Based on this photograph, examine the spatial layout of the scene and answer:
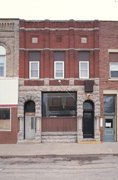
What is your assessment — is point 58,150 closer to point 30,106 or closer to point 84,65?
point 30,106

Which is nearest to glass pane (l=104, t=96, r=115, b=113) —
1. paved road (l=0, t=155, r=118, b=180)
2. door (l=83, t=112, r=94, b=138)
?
door (l=83, t=112, r=94, b=138)

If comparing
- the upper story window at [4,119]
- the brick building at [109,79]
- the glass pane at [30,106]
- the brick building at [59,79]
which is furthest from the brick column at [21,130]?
the brick building at [109,79]

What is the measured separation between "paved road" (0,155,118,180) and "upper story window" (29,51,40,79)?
8.22 metres

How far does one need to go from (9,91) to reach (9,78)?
1024mm

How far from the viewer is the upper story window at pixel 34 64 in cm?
2245

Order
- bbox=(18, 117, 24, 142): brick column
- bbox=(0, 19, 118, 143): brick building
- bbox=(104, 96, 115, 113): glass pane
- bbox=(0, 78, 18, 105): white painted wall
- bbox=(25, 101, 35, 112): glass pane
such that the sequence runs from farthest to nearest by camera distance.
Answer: bbox=(104, 96, 115, 113): glass pane
bbox=(25, 101, 35, 112): glass pane
bbox=(0, 19, 118, 143): brick building
bbox=(0, 78, 18, 105): white painted wall
bbox=(18, 117, 24, 142): brick column

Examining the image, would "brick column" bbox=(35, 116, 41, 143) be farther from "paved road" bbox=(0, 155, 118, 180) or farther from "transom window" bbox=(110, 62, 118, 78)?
"transom window" bbox=(110, 62, 118, 78)

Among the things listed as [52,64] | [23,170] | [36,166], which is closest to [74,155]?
[36,166]

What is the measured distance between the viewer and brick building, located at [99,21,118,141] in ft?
72.9

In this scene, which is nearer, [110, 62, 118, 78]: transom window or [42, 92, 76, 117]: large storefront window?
[42, 92, 76, 117]: large storefront window

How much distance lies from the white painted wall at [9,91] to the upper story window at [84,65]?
5287mm

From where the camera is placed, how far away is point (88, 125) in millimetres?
22422

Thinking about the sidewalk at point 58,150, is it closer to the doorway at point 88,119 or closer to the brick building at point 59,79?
the doorway at point 88,119

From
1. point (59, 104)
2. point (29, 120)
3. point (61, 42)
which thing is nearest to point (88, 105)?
point (59, 104)
